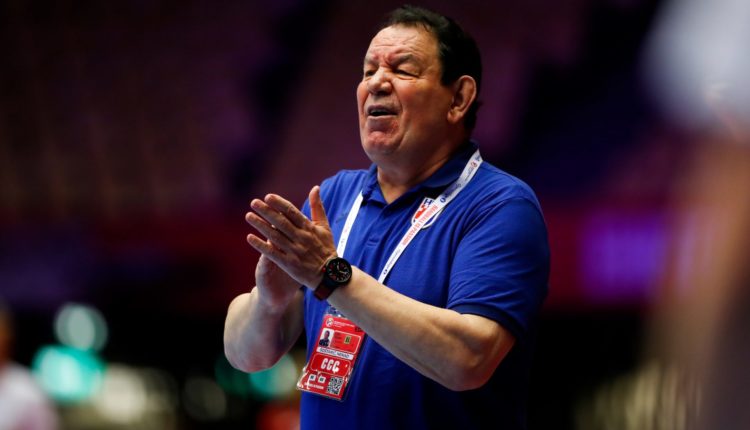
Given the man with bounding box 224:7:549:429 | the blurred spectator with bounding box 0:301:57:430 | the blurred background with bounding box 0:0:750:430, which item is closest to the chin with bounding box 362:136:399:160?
the man with bounding box 224:7:549:429

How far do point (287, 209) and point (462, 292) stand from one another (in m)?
0.46

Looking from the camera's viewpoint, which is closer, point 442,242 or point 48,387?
point 442,242

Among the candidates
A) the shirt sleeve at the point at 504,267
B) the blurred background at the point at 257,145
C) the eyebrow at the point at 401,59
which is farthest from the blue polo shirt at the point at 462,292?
the blurred background at the point at 257,145

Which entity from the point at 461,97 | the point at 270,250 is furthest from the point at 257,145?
the point at 270,250

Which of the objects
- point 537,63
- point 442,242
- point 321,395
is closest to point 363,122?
point 442,242

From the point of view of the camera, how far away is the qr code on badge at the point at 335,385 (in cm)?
239

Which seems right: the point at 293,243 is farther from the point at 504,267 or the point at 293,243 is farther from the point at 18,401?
the point at 18,401

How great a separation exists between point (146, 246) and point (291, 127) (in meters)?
1.58

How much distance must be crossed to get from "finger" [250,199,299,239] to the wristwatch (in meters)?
0.11

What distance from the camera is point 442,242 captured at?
2.42 metres

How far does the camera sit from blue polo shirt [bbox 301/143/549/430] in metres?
2.30

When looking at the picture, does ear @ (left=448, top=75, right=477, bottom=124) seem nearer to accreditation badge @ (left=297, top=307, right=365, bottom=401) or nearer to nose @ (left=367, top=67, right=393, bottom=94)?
nose @ (left=367, top=67, right=393, bottom=94)

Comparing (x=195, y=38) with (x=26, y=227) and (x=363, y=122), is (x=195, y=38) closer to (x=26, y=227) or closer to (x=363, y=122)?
(x=26, y=227)

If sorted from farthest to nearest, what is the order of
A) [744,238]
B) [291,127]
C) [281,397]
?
[281,397]
[291,127]
[744,238]
